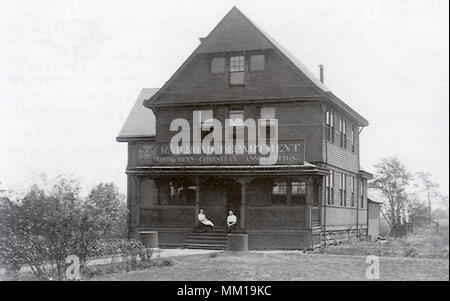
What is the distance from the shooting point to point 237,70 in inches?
1222

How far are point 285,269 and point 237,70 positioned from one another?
14.3m

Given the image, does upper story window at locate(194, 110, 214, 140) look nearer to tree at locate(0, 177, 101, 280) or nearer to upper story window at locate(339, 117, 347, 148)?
upper story window at locate(339, 117, 347, 148)

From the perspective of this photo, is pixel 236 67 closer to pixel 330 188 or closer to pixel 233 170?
pixel 233 170

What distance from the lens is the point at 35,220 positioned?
18.1m

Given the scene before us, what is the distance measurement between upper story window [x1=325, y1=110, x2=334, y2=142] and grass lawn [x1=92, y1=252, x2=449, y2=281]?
1018cm

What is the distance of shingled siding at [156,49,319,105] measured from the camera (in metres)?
29.9

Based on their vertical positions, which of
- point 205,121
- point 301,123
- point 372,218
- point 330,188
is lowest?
point 372,218

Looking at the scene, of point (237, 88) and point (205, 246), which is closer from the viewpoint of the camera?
point (205, 246)

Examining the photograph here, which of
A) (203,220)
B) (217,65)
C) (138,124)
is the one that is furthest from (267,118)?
(138,124)

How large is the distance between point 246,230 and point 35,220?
11665mm

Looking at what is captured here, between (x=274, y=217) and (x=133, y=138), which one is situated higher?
(x=133, y=138)

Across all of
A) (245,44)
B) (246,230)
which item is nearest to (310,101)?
(245,44)
